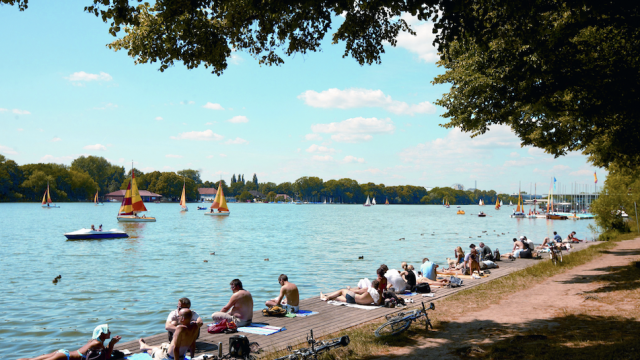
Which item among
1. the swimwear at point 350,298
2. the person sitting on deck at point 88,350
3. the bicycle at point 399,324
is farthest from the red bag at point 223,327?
the swimwear at point 350,298

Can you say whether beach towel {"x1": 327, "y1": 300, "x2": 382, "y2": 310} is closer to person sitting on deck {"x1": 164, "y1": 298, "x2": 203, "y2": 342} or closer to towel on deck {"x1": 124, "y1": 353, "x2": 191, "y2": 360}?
person sitting on deck {"x1": 164, "y1": 298, "x2": 203, "y2": 342}

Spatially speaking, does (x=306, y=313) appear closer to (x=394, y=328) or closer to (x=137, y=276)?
(x=394, y=328)

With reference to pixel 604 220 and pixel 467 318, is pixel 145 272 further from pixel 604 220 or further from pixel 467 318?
pixel 604 220

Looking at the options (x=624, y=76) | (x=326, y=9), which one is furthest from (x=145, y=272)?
(x=624, y=76)

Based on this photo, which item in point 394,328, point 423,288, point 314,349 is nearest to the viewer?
point 314,349

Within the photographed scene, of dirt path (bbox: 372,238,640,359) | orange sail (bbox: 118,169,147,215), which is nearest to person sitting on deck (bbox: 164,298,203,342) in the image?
dirt path (bbox: 372,238,640,359)

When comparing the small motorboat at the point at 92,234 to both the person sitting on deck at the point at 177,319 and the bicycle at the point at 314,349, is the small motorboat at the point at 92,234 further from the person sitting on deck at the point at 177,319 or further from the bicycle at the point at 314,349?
the bicycle at the point at 314,349

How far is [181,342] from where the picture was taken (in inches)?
327

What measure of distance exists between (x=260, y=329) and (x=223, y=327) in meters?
0.86

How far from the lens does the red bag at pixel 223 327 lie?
407 inches

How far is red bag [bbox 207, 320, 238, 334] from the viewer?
10.3 m

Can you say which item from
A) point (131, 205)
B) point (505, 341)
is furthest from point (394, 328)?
point (131, 205)

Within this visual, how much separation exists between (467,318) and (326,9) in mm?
7953

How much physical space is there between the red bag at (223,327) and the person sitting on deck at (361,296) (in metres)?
3.93
